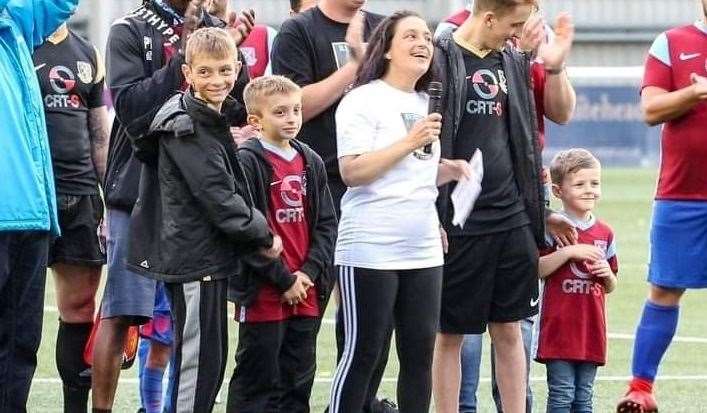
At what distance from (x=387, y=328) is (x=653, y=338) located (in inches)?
90.3

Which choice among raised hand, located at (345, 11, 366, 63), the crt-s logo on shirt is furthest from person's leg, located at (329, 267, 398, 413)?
raised hand, located at (345, 11, 366, 63)

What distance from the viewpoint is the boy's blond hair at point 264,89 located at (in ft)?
22.4

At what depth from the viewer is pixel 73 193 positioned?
773 cm

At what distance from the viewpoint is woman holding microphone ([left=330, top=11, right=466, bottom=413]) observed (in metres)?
6.54

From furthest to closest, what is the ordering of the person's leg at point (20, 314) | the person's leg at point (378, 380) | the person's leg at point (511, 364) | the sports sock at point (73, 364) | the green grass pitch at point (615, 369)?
1. the green grass pitch at point (615, 369)
2. the sports sock at point (73, 364)
3. the person's leg at point (511, 364)
4. the person's leg at point (378, 380)
5. the person's leg at point (20, 314)

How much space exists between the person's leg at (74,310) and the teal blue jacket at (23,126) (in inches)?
69.2

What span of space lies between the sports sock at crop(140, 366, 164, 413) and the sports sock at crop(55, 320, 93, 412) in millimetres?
286

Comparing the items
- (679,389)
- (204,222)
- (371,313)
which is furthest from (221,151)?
(679,389)

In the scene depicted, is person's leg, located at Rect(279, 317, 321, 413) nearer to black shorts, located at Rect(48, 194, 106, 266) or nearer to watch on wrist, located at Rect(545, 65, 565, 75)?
black shorts, located at Rect(48, 194, 106, 266)

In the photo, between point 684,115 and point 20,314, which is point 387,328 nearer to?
point 20,314

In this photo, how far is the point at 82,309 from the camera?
7.83 meters

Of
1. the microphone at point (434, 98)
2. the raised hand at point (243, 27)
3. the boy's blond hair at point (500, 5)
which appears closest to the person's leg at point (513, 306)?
the microphone at point (434, 98)

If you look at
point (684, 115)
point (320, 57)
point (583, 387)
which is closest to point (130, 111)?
point (320, 57)

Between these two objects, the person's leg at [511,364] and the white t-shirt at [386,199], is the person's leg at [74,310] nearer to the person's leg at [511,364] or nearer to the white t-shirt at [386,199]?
the white t-shirt at [386,199]
